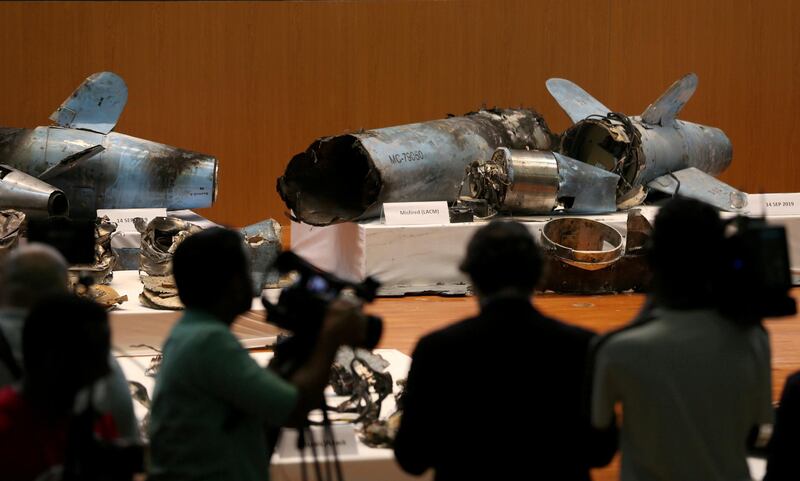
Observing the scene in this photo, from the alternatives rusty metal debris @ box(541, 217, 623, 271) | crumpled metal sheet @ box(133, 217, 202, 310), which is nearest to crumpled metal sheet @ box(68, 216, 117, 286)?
crumpled metal sheet @ box(133, 217, 202, 310)

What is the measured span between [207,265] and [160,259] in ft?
13.4

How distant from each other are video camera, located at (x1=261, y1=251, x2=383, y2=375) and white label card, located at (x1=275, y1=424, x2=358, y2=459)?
37.5 inches

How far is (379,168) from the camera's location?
818 cm

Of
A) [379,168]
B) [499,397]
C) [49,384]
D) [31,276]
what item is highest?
[31,276]

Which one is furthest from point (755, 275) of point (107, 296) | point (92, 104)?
point (92, 104)

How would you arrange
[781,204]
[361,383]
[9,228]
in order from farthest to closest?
[781,204], [9,228], [361,383]

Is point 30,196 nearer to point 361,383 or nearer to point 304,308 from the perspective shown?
point 361,383

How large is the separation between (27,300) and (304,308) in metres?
0.66

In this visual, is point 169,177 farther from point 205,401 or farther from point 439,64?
point 205,401

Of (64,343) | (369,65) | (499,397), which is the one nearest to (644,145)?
(369,65)

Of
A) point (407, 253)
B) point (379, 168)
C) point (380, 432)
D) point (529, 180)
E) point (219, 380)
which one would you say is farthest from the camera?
point (529, 180)

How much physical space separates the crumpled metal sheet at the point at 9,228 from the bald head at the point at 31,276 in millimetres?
3977

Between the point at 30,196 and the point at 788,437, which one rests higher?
the point at 788,437

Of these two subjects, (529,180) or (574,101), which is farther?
(574,101)
